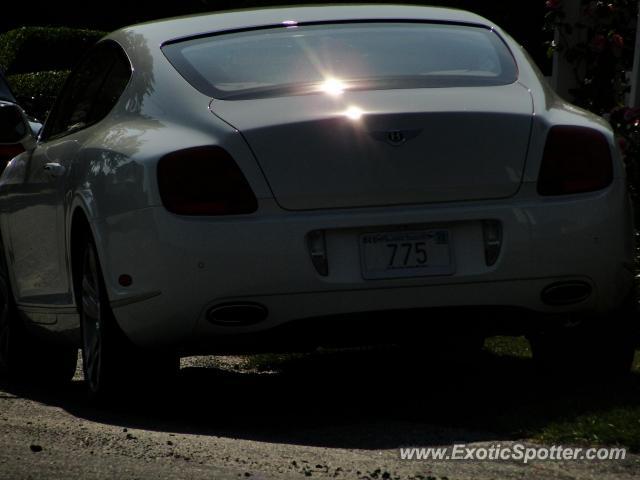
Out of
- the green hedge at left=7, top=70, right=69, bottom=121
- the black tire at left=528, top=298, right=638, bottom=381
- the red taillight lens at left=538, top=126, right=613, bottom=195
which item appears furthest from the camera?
the green hedge at left=7, top=70, right=69, bottom=121

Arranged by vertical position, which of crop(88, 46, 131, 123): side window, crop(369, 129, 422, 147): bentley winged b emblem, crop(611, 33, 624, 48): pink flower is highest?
crop(369, 129, 422, 147): bentley winged b emblem

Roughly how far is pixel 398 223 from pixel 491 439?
0.81 m

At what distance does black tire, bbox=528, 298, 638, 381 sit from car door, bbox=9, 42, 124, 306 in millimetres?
1952

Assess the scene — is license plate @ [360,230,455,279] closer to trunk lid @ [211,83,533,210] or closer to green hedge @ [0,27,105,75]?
trunk lid @ [211,83,533,210]

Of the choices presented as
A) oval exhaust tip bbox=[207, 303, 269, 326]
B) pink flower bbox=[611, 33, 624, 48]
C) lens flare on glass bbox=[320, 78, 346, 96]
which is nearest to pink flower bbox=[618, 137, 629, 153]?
pink flower bbox=[611, 33, 624, 48]

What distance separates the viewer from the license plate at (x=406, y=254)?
225 inches

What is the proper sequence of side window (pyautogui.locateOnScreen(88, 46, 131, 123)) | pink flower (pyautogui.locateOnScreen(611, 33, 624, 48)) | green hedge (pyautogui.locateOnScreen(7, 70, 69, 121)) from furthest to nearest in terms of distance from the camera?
green hedge (pyautogui.locateOnScreen(7, 70, 69, 121)) → pink flower (pyautogui.locateOnScreen(611, 33, 624, 48)) → side window (pyautogui.locateOnScreen(88, 46, 131, 123))

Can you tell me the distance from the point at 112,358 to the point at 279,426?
25.9 inches

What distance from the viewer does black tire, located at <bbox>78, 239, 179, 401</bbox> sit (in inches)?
240

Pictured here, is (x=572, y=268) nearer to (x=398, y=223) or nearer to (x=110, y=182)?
(x=398, y=223)

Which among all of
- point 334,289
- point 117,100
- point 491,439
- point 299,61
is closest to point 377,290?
point 334,289

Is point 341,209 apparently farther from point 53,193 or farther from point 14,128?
point 14,128

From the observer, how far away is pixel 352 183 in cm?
572

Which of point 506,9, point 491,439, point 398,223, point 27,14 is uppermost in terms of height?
point 398,223
